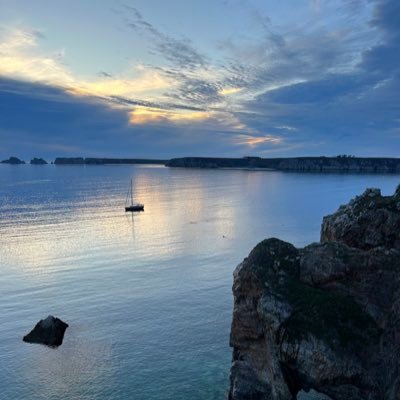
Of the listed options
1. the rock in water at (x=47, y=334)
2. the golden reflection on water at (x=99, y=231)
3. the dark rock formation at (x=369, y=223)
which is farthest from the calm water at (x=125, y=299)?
the dark rock formation at (x=369, y=223)

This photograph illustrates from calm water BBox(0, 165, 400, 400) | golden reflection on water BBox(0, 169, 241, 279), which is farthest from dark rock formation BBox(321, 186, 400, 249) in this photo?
golden reflection on water BBox(0, 169, 241, 279)

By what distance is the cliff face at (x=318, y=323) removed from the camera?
60.5 feet

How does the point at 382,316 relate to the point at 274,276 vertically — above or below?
below

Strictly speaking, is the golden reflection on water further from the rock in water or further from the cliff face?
the cliff face

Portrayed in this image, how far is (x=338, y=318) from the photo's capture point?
19.2 meters

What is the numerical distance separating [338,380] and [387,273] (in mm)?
5601

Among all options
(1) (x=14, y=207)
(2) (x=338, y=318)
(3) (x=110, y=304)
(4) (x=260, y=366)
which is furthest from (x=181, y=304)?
(1) (x=14, y=207)

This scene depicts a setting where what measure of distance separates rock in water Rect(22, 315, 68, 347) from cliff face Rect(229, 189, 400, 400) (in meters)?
19.4

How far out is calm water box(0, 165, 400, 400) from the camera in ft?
93.4

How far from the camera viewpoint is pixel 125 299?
45781mm

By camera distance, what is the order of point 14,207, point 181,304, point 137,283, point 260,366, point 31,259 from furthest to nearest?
point 14,207 < point 31,259 < point 137,283 < point 181,304 < point 260,366

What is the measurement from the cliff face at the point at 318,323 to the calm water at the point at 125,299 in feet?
20.6

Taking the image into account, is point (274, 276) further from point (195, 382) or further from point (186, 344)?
point (186, 344)

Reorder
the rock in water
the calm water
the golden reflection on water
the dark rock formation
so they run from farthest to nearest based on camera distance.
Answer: the golden reflection on water, the rock in water, the calm water, the dark rock formation
